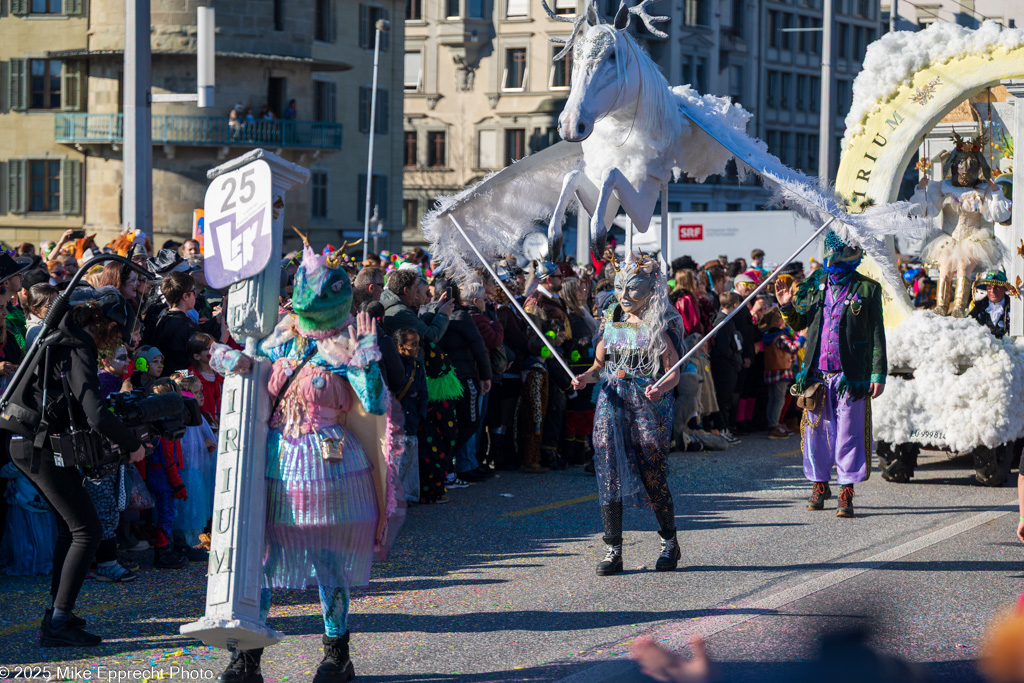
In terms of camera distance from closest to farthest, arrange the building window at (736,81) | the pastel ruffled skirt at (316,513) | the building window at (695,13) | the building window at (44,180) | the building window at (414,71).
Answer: the pastel ruffled skirt at (316,513), the building window at (44,180), the building window at (414,71), the building window at (695,13), the building window at (736,81)

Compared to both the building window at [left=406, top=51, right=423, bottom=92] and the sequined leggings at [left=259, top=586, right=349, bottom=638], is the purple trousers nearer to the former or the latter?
the sequined leggings at [left=259, top=586, right=349, bottom=638]

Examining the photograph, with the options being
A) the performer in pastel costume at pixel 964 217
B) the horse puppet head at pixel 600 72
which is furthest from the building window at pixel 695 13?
the horse puppet head at pixel 600 72

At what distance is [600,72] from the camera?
7.32m

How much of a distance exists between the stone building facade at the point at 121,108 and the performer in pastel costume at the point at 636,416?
31.5 m

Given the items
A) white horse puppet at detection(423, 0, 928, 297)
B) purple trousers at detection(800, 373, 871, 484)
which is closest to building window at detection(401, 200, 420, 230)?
purple trousers at detection(800, 373, 871, 484)

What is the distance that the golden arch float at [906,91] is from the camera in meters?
10.7

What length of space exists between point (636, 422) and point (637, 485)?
1.23ft

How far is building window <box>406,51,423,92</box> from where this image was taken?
5803cm

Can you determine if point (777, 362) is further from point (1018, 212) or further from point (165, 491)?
point (165, 491)

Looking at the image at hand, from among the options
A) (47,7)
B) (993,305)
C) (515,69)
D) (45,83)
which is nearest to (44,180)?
(45,83)

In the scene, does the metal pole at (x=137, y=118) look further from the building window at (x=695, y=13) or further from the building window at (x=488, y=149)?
the building window at (x=695, y=13)

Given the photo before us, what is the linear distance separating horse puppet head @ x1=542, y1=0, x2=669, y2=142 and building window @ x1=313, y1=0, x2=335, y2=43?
122 feet

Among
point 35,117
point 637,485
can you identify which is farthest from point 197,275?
point 35,117

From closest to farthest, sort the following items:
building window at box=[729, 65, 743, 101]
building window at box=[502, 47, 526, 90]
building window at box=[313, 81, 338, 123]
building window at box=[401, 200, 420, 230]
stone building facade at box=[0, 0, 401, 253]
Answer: stone building facade at box=[0, 0, 401, 253] → building window at box=[313, 81, 338, 123] → building window at box=[502, 47, 526, 90] → building window at box=[401, 200, 420, 230] → building window at box=[729, 65, 743, 101]
